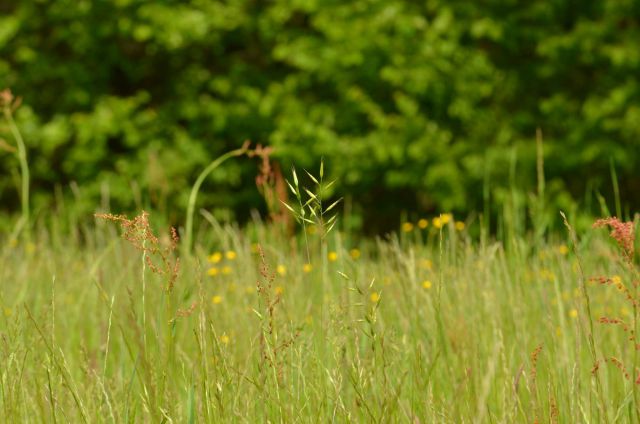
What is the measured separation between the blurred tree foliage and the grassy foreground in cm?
332

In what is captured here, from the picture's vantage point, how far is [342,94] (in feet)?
24.8

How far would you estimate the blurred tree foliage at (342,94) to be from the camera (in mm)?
7270

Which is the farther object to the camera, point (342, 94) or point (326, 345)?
point (342, 94)

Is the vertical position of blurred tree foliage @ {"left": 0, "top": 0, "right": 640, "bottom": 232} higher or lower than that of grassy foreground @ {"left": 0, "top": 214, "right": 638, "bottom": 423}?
higher

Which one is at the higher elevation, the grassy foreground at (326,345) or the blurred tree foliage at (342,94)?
the blurred tree foliage at (342,94)

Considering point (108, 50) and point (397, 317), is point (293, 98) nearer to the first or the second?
point (108, 50)

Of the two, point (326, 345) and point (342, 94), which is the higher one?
point (342, 94)

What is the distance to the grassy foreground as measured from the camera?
166cm

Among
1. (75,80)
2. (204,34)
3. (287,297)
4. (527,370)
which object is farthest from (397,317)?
(75,80)

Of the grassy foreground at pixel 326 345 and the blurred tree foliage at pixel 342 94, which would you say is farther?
the blurred tree foliage at pixel 342 94

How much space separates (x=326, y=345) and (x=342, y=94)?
5510mm

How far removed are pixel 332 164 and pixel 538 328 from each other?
4.70 metres

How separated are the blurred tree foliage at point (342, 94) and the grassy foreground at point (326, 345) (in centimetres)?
332

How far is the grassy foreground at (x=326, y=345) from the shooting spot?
5.44 ft
